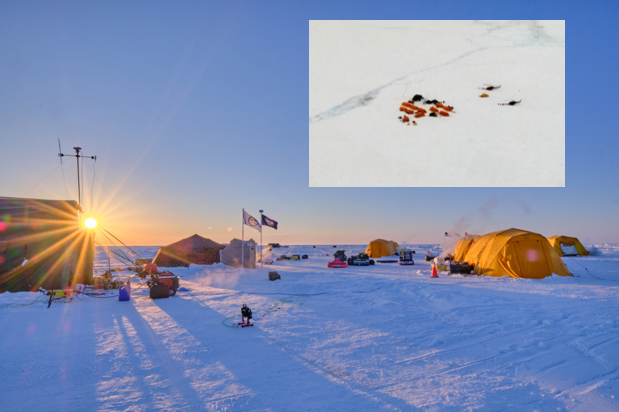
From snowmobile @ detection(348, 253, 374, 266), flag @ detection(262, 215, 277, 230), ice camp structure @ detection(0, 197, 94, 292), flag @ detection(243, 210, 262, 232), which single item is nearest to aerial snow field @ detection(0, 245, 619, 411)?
ice camp structure @ detection(0, 197, 94, 292)

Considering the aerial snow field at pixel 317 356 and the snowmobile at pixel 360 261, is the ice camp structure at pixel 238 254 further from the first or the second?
the aerial snow field at pixel 317 356

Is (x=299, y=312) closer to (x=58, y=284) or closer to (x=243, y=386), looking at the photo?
(x=243, y=386)

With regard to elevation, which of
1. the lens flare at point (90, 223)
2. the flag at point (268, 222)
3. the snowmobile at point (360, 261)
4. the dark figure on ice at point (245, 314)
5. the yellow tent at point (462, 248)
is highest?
the flag at point (268, 222)

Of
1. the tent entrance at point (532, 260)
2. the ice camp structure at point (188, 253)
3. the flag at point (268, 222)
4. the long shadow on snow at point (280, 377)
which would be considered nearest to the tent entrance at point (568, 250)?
the tent entrance at point (532, 260)

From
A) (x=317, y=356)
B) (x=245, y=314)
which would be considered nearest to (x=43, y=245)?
(x=245, y=314)

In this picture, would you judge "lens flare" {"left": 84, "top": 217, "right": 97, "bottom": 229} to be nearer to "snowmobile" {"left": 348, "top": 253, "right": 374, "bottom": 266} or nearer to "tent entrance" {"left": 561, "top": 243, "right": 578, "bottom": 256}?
"snowmobile" {"left": 348, "top": 253, "right": 374, "bottom": 266}
